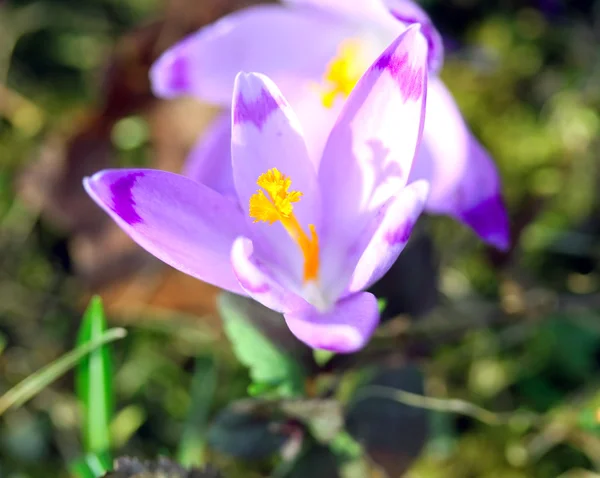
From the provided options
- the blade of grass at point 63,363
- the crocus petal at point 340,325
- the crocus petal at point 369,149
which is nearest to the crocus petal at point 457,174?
the crocus petal at point 369,149

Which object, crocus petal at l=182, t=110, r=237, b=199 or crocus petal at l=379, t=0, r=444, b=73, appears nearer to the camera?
crocus petal at l=379, t=0, r=444, b=73

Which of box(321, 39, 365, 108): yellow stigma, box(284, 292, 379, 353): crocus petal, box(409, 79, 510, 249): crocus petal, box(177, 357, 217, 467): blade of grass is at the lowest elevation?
box(177, 357, 217, 467): blade of grass

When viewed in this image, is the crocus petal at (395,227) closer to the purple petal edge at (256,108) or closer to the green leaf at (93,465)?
the purple petal edge at (256,108)

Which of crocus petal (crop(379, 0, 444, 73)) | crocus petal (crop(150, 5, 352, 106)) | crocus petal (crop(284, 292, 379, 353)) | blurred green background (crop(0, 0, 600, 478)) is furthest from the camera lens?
blurred green background (crop(0, 0, 600, 478))

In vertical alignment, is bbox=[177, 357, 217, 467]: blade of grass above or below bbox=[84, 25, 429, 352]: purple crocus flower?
below

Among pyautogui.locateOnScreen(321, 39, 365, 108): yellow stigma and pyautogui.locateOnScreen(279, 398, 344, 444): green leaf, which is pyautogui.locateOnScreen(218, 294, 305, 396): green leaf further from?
pyautogui.locateOnScreen(321, 39, 365, 108): yellow stigma

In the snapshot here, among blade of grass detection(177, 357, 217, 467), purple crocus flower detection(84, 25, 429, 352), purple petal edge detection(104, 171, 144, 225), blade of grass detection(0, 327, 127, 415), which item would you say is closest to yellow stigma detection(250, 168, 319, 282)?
purple crocus flower detection(84, 25, 429, 352)
